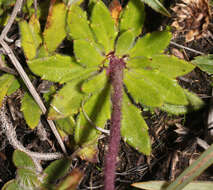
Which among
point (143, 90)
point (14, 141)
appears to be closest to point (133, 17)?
point (143, 90)

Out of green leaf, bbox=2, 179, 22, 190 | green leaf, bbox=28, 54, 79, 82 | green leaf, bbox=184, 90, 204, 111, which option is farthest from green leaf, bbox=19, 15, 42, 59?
green leaf, bbox=184, 90, 204, 111

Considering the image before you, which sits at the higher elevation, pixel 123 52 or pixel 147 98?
pixel 123 52

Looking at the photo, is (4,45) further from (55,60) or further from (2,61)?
(55,60)

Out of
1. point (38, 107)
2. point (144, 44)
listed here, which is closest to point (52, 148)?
point (38, 107)

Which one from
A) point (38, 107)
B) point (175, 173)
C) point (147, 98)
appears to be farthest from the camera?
point (175, 173)

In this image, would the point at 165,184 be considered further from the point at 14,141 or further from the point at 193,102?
the point at 14,141

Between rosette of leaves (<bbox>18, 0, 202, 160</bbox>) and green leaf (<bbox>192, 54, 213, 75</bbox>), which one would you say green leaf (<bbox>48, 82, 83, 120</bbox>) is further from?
green leaf (<bbox>192, 54, 213, 75</bbox>)
